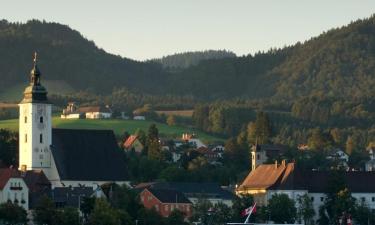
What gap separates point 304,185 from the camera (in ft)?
421

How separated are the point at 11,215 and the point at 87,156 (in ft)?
70.4

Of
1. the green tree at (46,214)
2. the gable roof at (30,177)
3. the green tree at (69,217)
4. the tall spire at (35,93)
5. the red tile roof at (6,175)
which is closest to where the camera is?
the green tree at (69,217)

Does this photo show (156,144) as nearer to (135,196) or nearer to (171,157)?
(171,157)

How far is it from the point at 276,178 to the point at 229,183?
46.9 feet

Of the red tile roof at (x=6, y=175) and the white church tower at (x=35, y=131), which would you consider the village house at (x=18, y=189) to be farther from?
the white church tower at (x=35, y=131)

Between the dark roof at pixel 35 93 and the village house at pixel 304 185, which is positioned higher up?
the dark roof at pixel 35 93

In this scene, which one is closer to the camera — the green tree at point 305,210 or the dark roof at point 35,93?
the dark roof at point 35,93

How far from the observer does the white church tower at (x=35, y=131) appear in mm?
117812

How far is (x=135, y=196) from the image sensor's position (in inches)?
4397

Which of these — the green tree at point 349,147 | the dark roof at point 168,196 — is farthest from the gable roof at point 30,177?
the green tree at point 349,147

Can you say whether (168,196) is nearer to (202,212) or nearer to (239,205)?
(239,205)

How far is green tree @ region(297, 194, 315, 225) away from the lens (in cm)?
11906

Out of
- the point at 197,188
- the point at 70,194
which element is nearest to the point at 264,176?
the point at 197,188

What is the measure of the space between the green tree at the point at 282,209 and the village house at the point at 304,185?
8045 mm
